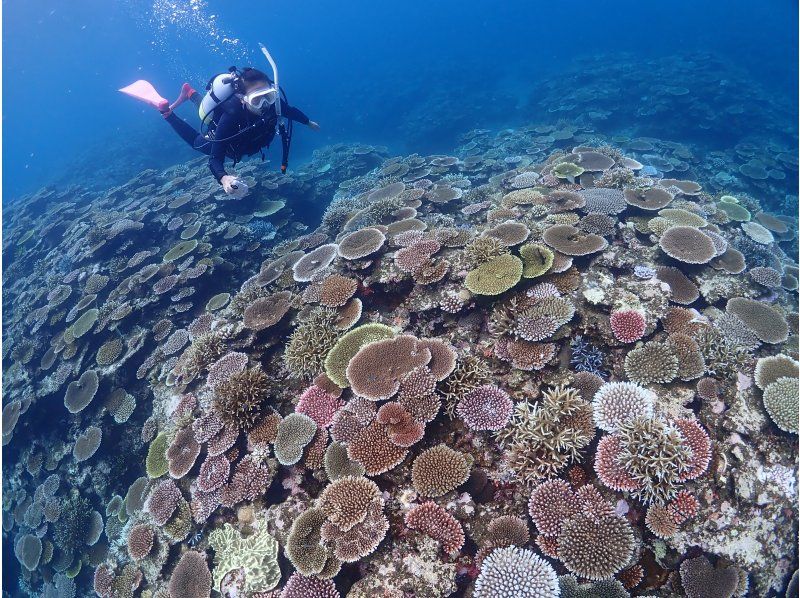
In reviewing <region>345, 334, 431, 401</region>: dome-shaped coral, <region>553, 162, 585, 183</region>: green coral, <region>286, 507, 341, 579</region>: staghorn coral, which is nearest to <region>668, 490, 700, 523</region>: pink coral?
<region>345, 334, 431, 401</region>: dome-shaped coral

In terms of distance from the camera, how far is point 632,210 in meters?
7.40

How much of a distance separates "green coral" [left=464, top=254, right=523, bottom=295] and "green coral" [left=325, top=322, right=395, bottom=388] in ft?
4.59

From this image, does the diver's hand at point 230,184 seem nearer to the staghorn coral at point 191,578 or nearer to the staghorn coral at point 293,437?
the staghorn coral at point 293,437

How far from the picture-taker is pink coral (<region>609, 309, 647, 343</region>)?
4805mm

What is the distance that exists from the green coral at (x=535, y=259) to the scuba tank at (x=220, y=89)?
228 inches

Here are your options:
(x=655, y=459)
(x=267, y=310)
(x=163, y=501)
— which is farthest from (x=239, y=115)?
(x=655, y=459)

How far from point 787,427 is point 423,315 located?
4.32 meters

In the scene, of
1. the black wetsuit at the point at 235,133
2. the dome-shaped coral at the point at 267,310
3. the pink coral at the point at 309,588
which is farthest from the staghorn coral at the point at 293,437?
the black wetsuit at the point at 235,133

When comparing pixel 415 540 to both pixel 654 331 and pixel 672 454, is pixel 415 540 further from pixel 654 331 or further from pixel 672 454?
pixel 654 331

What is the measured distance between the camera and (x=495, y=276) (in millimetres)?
5449

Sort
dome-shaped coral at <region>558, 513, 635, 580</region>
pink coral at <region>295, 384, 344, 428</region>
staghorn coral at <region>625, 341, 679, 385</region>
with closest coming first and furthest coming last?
1. dome-shaped coral at <region>558, 513, 635, 580</region>
2. staghorn coral at <region>625, 341, 679, 385</region>
3. pink coral at <region>295, 384, 344, 428</region>

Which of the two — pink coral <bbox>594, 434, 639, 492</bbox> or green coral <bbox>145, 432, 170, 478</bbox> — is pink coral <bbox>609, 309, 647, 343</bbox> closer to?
pink coral <bbox>594, 434, 639, 492</bbox>

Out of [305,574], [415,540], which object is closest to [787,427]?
[415,540]

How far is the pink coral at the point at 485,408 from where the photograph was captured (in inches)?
166
